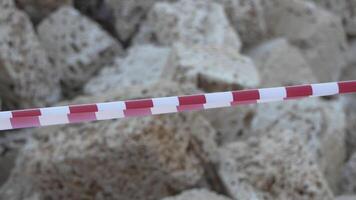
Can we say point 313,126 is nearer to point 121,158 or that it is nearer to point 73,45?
point 121,158

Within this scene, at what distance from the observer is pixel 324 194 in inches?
125

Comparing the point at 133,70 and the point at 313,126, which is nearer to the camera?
the point at 313,126

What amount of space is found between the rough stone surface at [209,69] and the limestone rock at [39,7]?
1.02m

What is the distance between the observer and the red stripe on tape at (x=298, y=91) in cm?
245

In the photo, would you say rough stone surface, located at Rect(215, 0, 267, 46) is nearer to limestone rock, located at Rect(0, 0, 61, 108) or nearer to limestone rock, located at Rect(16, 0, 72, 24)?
limestone rock, located at Rect(16, 0, 72, 24)

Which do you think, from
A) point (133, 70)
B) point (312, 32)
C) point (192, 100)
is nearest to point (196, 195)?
point (192, 100)

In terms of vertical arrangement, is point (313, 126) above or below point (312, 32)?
below

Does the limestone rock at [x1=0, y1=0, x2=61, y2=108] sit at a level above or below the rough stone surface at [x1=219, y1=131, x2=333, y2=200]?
above

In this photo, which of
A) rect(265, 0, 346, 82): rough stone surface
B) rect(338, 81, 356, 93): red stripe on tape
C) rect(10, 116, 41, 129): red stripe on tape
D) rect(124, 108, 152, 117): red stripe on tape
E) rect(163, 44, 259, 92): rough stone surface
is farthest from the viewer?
rect(265, 0, 346, 82): rough stone surface

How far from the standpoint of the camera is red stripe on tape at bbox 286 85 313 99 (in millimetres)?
2445

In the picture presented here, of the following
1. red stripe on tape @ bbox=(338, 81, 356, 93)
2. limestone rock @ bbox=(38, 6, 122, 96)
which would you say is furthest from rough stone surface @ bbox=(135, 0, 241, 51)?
red stripe on tape @ bbox=(338, 81, 356, 93)

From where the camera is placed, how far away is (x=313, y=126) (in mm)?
3879

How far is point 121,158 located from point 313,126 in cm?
128

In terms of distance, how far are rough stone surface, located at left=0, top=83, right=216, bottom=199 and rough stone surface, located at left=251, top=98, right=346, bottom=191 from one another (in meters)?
0.66
